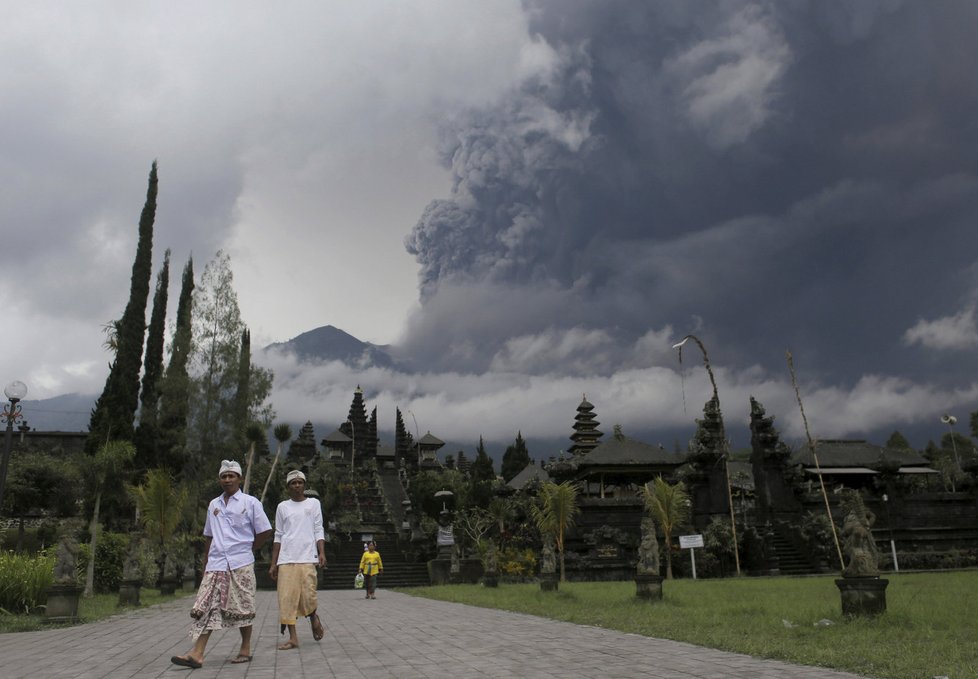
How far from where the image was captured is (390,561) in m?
Result: 35.4

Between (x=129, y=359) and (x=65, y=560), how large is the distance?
26.7 m

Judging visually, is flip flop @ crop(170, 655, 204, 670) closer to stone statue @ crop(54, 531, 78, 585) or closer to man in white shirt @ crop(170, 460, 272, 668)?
man in white shirt @ crop(170, 460, 272, 668)

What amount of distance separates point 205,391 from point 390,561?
39.3 ft

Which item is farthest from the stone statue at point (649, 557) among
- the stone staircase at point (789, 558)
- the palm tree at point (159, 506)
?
the stone staircase at point (789, 558)

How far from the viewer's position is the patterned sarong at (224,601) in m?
6.73

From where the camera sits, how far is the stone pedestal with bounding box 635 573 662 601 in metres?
13.2

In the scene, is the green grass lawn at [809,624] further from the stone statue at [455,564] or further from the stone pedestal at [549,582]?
the stone statue at [455,564]

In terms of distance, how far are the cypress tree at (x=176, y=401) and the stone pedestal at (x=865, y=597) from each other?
30.0m

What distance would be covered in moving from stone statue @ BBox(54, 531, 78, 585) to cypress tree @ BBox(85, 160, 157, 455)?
2012 cm

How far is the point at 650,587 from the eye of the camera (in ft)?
43.4

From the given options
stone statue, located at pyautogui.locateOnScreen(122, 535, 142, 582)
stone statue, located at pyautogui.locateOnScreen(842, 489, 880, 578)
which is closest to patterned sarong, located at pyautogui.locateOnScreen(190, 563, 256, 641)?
stone statue, located at pyautogui.locateOnScreen(842, 489, 880, 578)

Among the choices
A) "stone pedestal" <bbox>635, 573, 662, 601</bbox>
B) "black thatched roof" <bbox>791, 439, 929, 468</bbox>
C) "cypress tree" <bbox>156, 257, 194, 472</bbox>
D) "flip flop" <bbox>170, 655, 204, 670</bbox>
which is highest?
"cypress tree" <bbox>156, 257, 194, 472</bbox>

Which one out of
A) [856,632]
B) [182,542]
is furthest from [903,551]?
[182,542]

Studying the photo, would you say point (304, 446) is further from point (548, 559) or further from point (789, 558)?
point (548, 559)
